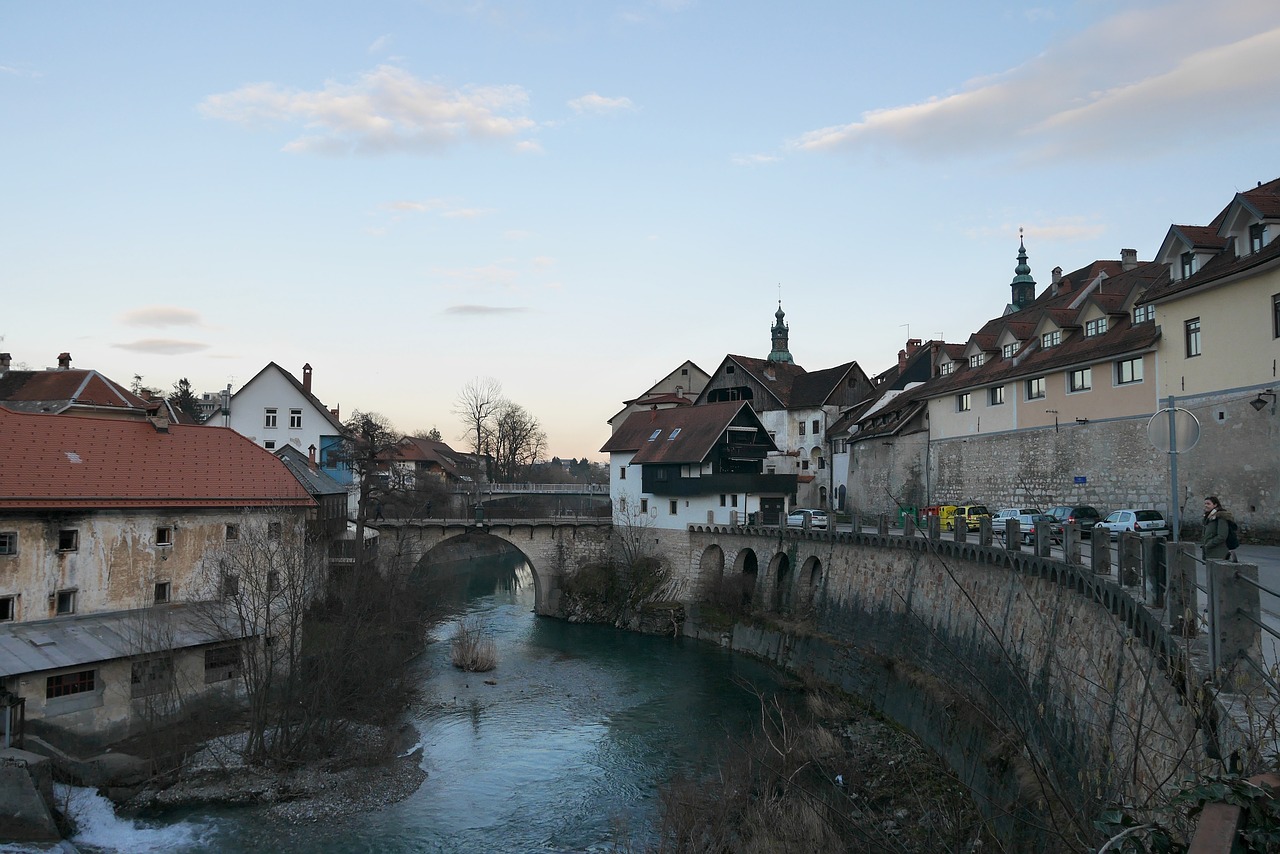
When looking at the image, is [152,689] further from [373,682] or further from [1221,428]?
[1221,428]

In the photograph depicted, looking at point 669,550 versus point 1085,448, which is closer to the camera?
point 1085,448

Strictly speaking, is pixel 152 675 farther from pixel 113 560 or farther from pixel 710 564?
pixel 710 564

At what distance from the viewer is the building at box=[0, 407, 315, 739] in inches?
850

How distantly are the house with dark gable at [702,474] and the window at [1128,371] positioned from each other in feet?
50.5

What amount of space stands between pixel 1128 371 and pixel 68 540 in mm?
32885

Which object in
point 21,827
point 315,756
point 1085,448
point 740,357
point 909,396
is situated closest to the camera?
point 21,827

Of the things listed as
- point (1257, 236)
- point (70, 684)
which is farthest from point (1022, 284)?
point (70, 684)

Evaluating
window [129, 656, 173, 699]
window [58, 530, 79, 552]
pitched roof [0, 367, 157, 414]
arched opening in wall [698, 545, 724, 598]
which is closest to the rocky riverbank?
window [129, 656, 173, 699]

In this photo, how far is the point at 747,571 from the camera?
43.7 m

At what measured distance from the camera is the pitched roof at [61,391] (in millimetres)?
40062

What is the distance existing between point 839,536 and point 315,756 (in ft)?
66.0

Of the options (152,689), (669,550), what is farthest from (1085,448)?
(152,689)

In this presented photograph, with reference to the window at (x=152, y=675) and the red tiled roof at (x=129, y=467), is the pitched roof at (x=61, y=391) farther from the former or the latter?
the window at (x=152, y=675)

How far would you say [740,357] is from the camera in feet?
198
